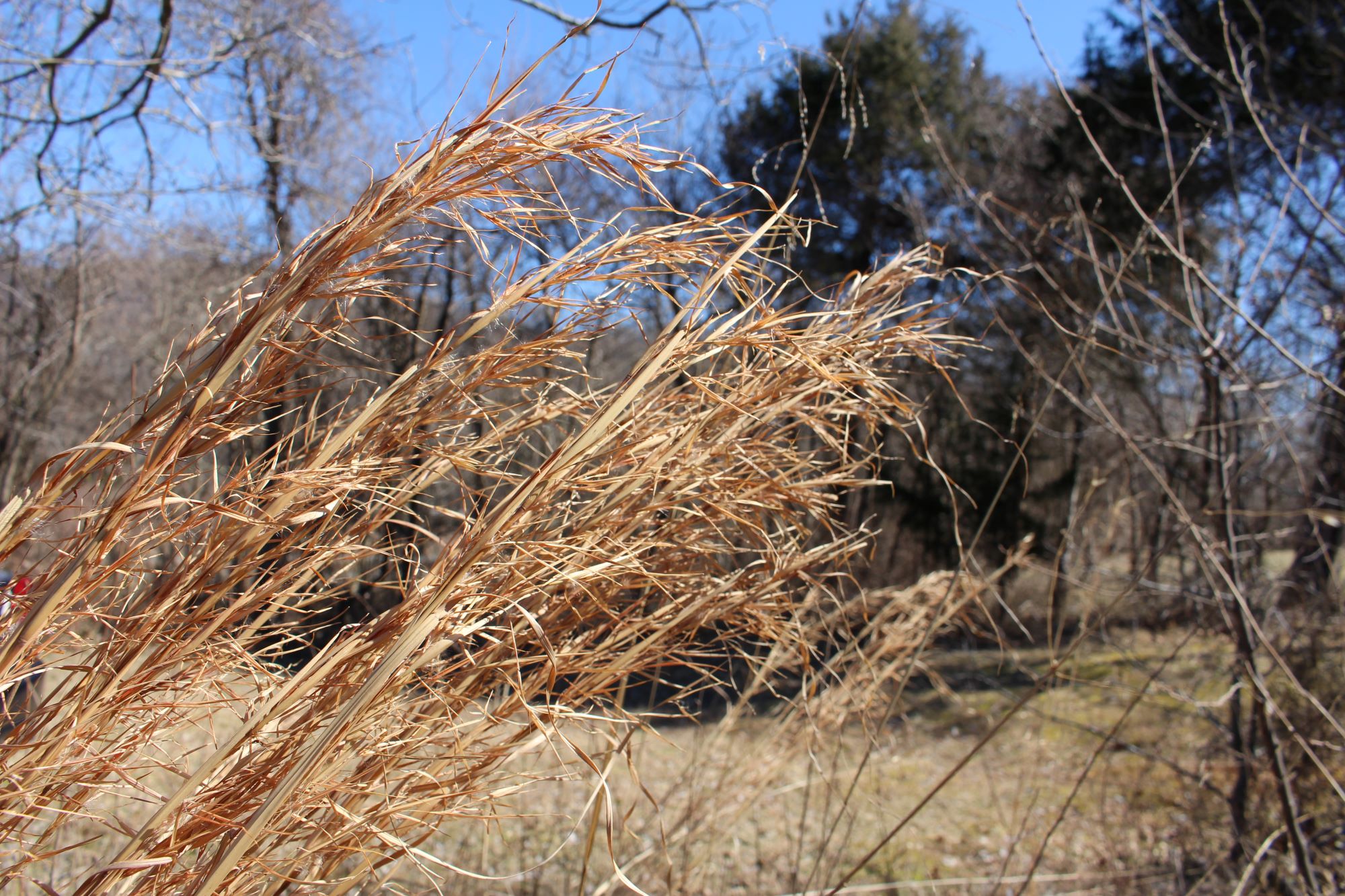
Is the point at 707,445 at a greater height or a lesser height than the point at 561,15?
lesser

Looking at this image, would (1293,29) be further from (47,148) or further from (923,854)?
(47,148)

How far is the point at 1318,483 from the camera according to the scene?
5.74m

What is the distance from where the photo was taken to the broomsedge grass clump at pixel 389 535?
0.73m

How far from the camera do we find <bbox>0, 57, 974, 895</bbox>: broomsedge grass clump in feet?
2.39

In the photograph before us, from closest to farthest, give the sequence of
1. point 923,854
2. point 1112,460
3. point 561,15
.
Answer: point 561,15 → point 923,854 → point 1112,460

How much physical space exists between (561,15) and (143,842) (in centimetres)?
236

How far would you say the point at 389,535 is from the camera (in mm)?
906

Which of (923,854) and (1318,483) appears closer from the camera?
(923,854)

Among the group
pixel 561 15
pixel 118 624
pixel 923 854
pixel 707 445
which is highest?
pixel 561 15

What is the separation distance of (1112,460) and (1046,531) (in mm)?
1352

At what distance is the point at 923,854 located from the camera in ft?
17.6

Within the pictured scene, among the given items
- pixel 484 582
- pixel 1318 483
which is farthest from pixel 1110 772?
pixel 484 582

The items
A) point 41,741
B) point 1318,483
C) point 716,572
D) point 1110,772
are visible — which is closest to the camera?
point 41,741

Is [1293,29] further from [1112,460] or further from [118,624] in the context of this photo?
[118,624]
